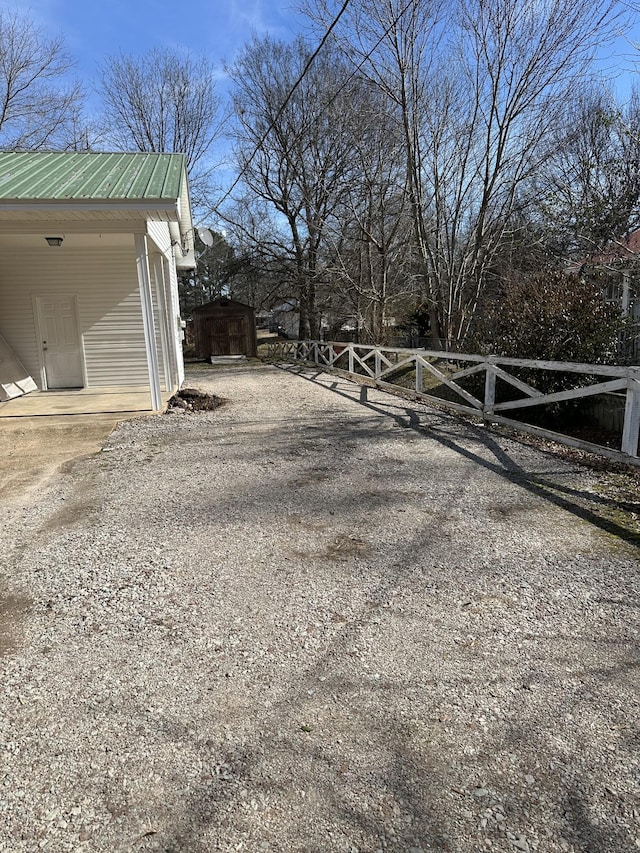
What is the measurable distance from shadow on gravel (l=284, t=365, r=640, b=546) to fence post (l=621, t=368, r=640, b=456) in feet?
2.91

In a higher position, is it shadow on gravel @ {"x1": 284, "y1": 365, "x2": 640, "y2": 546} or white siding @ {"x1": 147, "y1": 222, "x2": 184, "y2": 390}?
white siding @ {"x1": 147, "y1": 222, "x2": 184, "y2": 390}

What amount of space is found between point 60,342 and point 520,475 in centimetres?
960

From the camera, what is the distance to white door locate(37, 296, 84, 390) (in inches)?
416

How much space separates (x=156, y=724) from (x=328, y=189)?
23.1m

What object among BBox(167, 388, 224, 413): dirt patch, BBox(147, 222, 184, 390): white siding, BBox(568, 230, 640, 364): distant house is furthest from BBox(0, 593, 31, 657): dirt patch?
BBox(147, 222, 184, 390): white siding

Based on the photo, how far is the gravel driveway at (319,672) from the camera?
5.24 feet

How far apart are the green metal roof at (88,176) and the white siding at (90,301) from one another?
1.61 meters

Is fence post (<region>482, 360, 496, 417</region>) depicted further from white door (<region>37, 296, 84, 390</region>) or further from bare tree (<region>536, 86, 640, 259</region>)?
white door (<region>37, 296, 84, 390</region>)

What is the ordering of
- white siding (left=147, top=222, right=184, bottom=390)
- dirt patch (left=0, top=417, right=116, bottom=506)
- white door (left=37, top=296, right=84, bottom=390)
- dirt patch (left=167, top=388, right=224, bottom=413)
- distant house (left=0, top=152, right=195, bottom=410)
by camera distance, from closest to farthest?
dirt patch (left=0, top=417, right=116, bottom=506) → distant house (left=0, top=152, right=195, bottom=410) → dirt patch (left=167, top=388, right=224, bottom=413) → white door (left=37, top=296, right=84, bottom=390) → white siding (left=147, top=222, right=184, bottom=390)

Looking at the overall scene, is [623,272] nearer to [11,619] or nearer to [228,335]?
[11,619]

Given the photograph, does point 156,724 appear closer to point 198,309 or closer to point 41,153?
point 41,153

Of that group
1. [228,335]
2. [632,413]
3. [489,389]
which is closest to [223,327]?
[228,335]

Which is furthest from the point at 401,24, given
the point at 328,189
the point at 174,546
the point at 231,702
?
the point at 231,702

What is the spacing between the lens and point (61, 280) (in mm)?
10430
